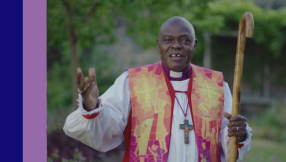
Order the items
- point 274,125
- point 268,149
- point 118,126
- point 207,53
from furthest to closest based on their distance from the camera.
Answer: point 207,53 < point 274,125 < point 268,149 < point 118,126

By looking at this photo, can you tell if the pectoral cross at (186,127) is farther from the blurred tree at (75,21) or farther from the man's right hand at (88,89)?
the blurred tree at (75,21)

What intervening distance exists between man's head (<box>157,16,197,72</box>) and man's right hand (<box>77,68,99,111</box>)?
88 centimetres

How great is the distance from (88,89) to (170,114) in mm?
875

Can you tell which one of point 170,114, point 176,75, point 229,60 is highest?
point 229,60

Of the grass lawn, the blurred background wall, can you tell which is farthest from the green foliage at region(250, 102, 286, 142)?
the grass lawn

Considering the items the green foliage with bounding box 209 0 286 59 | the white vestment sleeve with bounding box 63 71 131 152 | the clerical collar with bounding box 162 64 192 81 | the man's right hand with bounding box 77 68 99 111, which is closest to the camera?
the man's right hand with bounding box 77 68 99 111

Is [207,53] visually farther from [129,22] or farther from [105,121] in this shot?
[105,121]

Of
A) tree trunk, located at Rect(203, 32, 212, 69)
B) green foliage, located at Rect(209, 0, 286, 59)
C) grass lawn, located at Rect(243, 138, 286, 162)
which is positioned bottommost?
grass lawn, located at Rect(243, 138, 286, 162)

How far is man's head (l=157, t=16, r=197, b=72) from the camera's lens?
9.22ft

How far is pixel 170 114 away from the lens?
2732mm

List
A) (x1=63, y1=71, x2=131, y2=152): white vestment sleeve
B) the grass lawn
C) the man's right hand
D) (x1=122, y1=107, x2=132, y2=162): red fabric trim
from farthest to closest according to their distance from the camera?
the grass lawn < (x1=122, y1=107, x2=132, y2=162): red fabric trim < (x1=63, y1=71, x2=131, y2=152): white vestment sleeve < the man's right hand

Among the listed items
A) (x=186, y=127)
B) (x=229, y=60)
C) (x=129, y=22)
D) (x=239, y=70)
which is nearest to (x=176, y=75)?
(x=186, y=127)

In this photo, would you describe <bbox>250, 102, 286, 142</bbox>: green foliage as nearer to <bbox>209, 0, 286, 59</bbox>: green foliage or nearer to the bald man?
<bbox>209, 0, 286, 59</bbox>: green foliage

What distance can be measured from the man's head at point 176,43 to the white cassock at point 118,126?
0.21 metres
